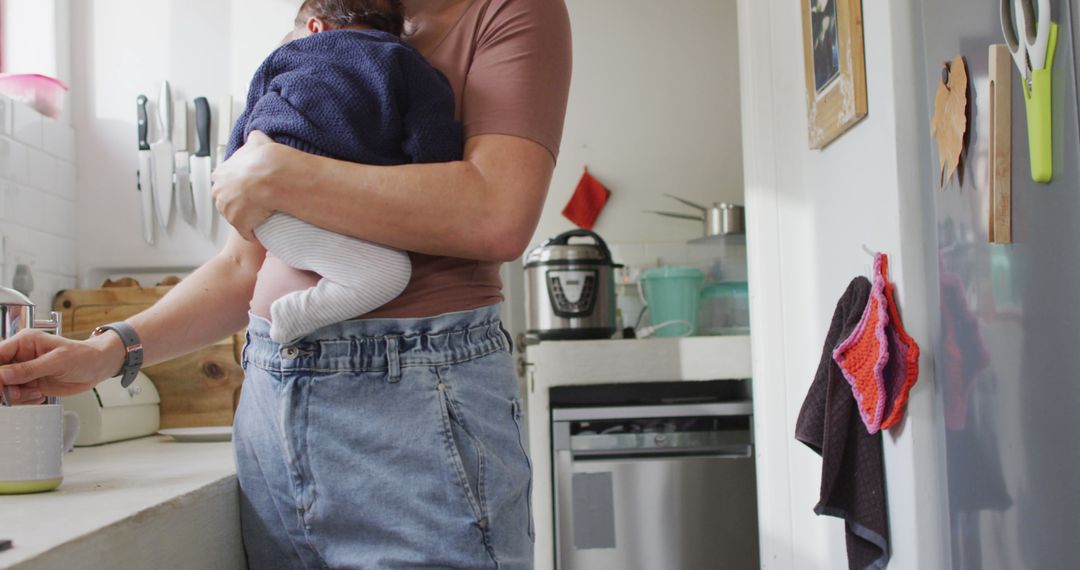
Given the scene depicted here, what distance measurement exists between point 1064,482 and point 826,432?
56 centimetres

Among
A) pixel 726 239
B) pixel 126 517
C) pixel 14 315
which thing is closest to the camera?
pixel 126 517

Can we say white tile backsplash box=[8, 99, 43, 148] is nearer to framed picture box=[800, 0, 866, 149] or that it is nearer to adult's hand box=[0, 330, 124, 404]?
adult's hand box=[0, 330, 124, 404]

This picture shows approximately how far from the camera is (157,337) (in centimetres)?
106

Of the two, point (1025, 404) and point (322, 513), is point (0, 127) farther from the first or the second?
point (1025, 404)

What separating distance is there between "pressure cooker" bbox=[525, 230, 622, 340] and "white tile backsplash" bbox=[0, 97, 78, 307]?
1.23 meters

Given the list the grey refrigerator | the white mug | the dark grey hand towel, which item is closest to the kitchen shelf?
the dark grey hand towel

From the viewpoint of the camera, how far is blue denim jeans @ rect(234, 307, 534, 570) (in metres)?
0.86

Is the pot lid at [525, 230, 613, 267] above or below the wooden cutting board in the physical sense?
above

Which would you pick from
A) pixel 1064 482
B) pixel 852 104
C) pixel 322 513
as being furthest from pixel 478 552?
pixel 852 104

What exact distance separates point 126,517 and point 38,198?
163cm

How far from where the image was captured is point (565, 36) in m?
0.98

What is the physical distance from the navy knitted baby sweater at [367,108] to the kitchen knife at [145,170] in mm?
1550

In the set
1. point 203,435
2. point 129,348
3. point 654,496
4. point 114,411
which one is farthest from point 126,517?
point 654,496

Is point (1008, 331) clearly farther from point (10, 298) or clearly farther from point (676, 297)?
point (676, 297)
